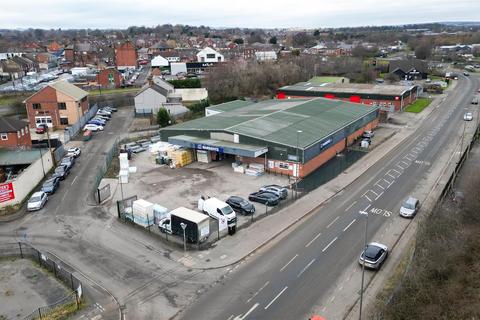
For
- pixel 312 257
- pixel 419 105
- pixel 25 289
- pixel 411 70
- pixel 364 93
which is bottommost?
pixel 25 289

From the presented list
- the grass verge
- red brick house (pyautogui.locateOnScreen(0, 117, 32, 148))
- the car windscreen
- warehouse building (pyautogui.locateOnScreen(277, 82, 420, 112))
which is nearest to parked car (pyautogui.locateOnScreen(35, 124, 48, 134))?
red brick house (pyautogui.locateOnScreen(0, 117, 32, 148))


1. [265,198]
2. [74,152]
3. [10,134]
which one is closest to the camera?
[265,198]

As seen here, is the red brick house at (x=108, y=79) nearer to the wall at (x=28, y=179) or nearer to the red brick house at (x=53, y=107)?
the red brick house at (x=53, y=107)

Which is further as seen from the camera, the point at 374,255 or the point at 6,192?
the point at 6,192

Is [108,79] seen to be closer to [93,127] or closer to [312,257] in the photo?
[93,127]

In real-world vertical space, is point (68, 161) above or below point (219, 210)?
below

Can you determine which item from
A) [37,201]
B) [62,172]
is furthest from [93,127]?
[37,201]

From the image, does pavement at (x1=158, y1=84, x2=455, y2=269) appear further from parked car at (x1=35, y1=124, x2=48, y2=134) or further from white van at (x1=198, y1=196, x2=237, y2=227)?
parked car at (x1=35, y1=124, x2=48, y2=134)

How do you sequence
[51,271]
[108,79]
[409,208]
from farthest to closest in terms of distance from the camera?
[108,79]
[409,208]
[51,271]
